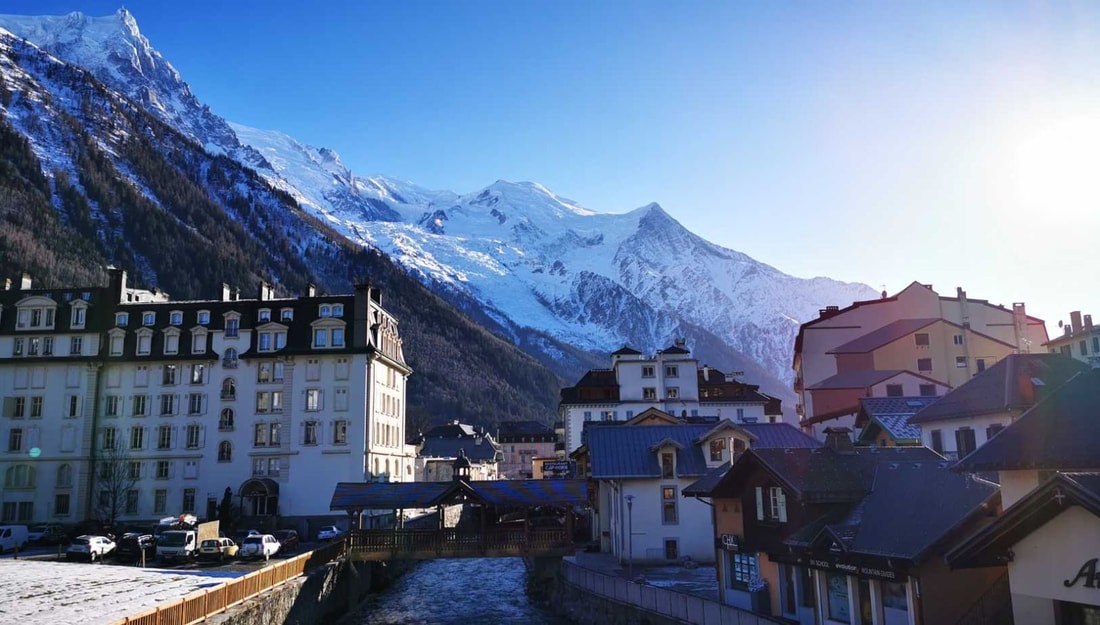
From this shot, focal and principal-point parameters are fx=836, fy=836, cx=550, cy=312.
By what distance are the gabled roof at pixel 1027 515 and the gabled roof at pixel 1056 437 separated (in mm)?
2994

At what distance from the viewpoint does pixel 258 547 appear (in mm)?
50375

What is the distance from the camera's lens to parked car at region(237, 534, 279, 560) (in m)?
50.2

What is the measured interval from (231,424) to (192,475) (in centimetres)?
529

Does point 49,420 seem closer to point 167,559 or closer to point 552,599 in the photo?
point 167,559

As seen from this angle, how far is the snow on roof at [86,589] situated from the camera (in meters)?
28.3

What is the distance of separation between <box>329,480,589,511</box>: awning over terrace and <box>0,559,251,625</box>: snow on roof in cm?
1076

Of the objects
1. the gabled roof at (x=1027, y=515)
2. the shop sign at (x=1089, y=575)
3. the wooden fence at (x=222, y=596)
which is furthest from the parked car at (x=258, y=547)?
the shop sign at (x=1089, y=575)

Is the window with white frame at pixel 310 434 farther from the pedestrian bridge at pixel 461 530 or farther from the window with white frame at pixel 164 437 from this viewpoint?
the pedestrian bridge at pixel 461 530

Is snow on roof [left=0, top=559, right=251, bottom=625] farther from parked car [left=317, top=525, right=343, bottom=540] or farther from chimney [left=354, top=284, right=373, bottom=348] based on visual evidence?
chimney [left=354, top=284, right=373, bottom=348]

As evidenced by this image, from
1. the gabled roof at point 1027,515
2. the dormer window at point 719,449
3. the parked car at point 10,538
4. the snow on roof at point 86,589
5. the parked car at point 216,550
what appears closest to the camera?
the gabled roof at point 1027,515

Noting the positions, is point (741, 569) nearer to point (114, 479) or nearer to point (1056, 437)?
point (1056, 437)

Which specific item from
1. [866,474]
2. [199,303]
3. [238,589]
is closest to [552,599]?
[238,589]

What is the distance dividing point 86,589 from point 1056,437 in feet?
119

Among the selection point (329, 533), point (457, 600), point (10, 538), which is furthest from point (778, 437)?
point (10, 538)
